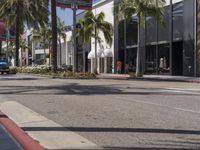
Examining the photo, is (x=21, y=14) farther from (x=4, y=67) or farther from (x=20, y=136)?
(x=20, y=136)

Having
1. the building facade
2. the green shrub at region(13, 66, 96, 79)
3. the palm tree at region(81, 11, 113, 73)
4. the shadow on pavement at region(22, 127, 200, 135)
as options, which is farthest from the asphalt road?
the palm tree at region(81, 11, 113, 73)

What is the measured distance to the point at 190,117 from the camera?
46.2ft

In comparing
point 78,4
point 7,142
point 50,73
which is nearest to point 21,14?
point 50,73

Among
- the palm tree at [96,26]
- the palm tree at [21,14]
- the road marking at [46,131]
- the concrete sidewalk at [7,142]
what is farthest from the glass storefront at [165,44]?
the concrete sidewalk at [7,142]

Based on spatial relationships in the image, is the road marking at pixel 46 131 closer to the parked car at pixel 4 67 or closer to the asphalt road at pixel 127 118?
the asphalt road at pixel 127 118

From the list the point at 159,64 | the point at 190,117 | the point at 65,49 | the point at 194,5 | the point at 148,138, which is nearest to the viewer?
the point at 148,138

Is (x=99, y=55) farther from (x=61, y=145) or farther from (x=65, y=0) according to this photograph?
(x=61, y=145)

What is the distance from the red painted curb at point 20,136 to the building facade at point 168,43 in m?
31.9

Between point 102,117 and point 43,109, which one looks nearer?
point 102,117

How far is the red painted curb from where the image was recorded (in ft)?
30.7

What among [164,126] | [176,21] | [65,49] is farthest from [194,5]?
[65,49]

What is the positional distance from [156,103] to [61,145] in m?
8.84

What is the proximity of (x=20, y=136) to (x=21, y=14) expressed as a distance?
5208 centimetres

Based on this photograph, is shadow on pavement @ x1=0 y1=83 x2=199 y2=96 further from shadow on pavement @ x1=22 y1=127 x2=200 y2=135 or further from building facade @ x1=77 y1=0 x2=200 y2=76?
building facade @ x1=77 y1=0 x2=200 y2=76
